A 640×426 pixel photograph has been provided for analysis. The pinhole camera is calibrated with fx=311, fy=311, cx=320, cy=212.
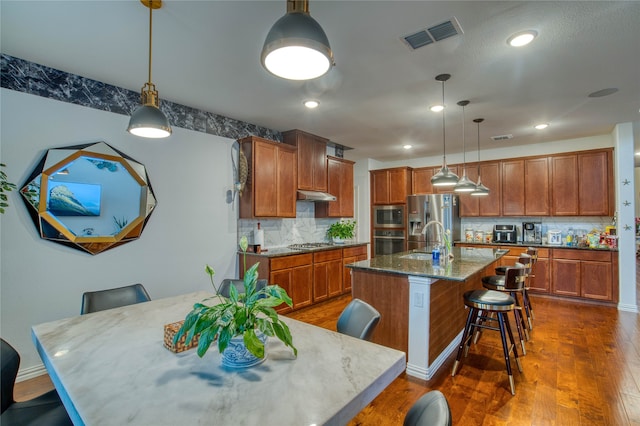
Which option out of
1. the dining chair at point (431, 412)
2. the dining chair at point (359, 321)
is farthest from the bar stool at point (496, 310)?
the dining chair at point (431, 412)

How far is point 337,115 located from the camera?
13.5 ft

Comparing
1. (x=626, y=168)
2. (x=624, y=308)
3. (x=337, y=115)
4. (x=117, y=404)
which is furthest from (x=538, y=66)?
(x=624, y=308)

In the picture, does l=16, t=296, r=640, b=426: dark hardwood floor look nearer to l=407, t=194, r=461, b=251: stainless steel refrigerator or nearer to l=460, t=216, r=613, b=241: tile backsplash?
l=460, t=216, r=613, b=241: tile backsplash

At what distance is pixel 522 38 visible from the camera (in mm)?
2336

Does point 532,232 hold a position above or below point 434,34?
below

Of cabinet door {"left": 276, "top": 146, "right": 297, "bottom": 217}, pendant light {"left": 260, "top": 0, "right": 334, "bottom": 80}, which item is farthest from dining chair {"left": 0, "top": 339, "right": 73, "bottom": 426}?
cabinet door {"left": 276, "top": 146, "right": 297, "bottom": 217}

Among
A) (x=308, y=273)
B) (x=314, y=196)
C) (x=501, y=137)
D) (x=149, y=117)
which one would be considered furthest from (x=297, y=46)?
(x=501, y=137)

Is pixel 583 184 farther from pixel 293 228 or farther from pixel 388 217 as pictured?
pixel 293 228

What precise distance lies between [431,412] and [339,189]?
5023mm

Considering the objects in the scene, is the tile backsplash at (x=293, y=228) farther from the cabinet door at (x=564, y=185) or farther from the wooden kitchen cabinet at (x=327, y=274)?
the cabinet door at (x=564, y=185)

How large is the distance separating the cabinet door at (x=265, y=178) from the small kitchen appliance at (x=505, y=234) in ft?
13.9

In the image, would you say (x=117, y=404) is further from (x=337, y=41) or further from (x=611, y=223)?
(x=611, y=223)

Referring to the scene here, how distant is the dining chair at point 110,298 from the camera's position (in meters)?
2.18

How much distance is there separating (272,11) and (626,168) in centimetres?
533
